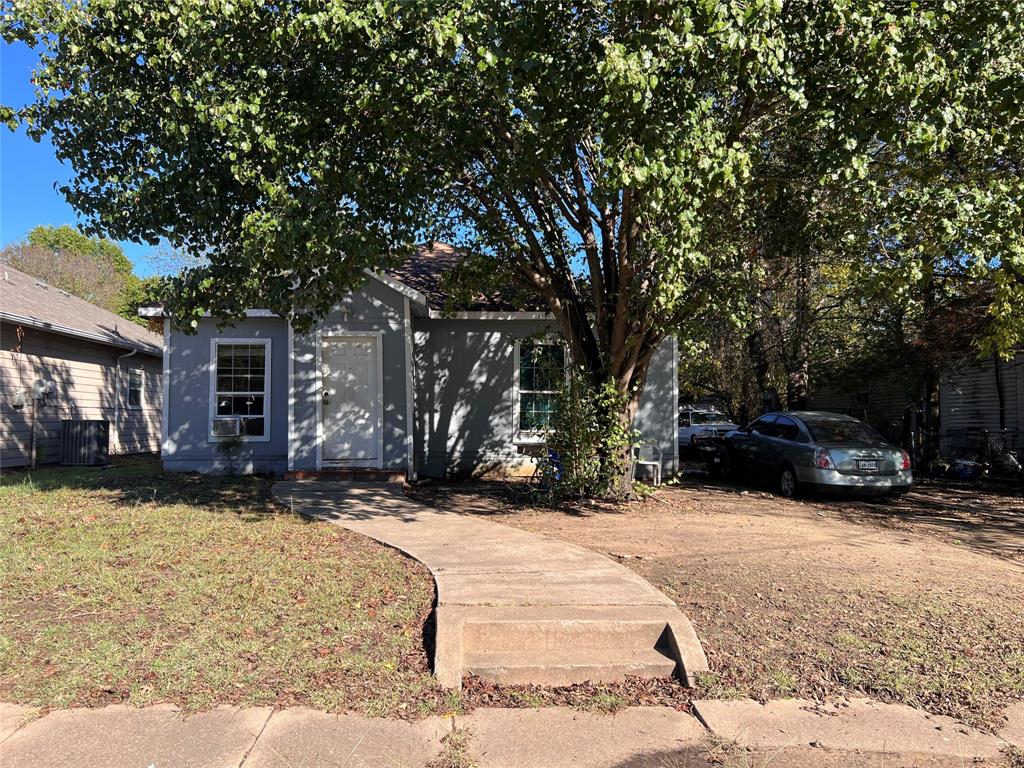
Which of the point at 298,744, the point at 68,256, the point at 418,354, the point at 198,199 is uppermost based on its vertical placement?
the point at 68,256

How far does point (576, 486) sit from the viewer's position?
30.6 ft

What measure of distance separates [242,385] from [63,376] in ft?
15.3

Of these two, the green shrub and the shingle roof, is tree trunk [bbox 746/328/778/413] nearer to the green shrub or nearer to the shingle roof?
the shingle roof

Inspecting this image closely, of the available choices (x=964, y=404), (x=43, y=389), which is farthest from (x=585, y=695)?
(x=964, y=404)

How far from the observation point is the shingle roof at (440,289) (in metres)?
12.1

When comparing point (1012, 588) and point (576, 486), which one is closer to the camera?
point (1012, 588)

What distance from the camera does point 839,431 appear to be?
37.2ft

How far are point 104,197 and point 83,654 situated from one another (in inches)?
203

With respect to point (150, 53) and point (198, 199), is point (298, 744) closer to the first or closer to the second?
point (198, 199)

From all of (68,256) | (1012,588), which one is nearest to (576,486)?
(1012,588)

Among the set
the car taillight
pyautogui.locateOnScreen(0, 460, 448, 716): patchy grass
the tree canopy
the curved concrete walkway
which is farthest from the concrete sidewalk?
the tree canopy

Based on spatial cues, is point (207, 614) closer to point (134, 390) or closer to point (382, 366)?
point (382, 366)

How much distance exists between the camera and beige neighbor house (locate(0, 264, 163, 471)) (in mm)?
12938

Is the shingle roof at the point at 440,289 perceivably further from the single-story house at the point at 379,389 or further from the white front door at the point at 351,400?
the white front door at the point at 351,400
